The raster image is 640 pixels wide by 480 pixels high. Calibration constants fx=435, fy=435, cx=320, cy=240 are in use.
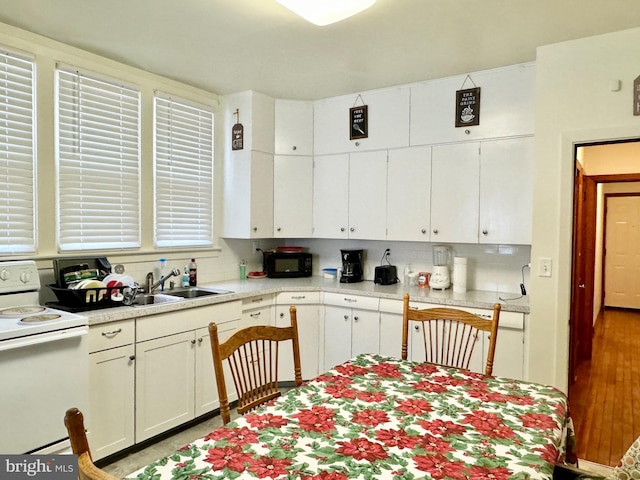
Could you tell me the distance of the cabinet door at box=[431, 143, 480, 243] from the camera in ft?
10.9

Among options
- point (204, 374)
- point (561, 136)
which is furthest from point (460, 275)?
point (204, 374)

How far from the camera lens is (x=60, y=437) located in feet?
7.07

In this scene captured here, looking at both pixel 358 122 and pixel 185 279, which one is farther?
pixel 358 122

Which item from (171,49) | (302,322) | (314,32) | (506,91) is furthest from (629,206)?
(171,49)

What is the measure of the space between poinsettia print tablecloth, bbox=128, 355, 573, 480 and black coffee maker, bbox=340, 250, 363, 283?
2.17 meters

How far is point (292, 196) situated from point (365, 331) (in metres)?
1.41

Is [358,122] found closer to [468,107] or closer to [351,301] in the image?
[468,107]

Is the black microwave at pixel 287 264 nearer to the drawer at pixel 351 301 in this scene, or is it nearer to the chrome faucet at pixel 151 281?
the drawer at pixel 351 301

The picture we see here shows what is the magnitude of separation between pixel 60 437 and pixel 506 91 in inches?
138

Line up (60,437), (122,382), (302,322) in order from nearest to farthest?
1. (60,437)
2. (122,382)
3. (302,322)

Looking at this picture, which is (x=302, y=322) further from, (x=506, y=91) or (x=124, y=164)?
(x=506, y=91)

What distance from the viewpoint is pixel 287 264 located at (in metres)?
4.21

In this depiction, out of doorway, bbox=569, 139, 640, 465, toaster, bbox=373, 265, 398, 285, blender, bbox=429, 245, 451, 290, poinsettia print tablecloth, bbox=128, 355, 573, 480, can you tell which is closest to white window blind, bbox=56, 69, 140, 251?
toaster, bbox=373, 265, 398, 285

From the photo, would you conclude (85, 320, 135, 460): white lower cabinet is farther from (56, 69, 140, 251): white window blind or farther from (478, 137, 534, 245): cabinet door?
(478, 137, 534, 245): cabinet door
